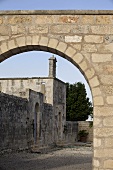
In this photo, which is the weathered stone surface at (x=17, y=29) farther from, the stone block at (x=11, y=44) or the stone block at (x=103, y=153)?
the stone block at (x=103, y=153)

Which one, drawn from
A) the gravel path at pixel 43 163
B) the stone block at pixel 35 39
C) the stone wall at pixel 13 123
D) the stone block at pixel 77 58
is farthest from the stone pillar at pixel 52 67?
the stone block at pixel 77 58

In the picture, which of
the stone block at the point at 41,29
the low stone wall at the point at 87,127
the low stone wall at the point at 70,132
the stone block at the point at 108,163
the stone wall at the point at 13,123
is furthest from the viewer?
the low stone wall at the point at 87,127

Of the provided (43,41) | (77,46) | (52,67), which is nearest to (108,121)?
(77,46)

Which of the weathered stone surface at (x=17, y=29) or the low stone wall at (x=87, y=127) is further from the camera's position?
the low stone wall at (x=87, y=127)

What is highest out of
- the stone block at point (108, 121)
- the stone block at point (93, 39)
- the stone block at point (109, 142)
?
the stone block at point (93, 39)

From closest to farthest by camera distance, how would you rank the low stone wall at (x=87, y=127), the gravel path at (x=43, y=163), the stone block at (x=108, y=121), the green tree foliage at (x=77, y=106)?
1. the stone block at (x=108, y=121)
2. the gravel path at (x=43, y=163)
3. the low stone wall at (x=87, y=127)
4. the green tree foliage at (x=77, y=106)

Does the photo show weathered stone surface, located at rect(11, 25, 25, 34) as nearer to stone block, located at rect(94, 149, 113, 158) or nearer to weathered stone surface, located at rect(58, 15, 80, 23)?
weathered stone surface, located at rect(58, 15, 80, 23)

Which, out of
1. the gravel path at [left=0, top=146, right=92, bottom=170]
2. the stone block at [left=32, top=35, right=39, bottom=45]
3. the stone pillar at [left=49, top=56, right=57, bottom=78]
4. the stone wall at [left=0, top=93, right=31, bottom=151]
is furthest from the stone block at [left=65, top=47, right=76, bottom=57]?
the stone pillar at [left=49, top=56, right=57, bottom=78]

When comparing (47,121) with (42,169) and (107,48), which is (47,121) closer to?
(42,169)

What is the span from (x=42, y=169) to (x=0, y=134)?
16.6 ft

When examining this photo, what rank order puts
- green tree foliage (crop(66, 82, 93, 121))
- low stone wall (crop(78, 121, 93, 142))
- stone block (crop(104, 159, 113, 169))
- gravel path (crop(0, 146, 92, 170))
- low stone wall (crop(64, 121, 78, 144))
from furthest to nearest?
green tree foliage (crop(66, 82, 93, 121))
low stone wall (crop(78, 121, 93, 142))
low stone wall (crop(64, 121, 78, 144))
gravel path (crop(0, 146, 92, 170))
stone block (crop(104, 159, 113, 169))

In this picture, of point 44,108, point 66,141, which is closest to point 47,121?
point 44,108

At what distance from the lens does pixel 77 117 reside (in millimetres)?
38531

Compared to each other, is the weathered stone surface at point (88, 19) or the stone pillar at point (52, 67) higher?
the stone pillar at point (52, 67)
